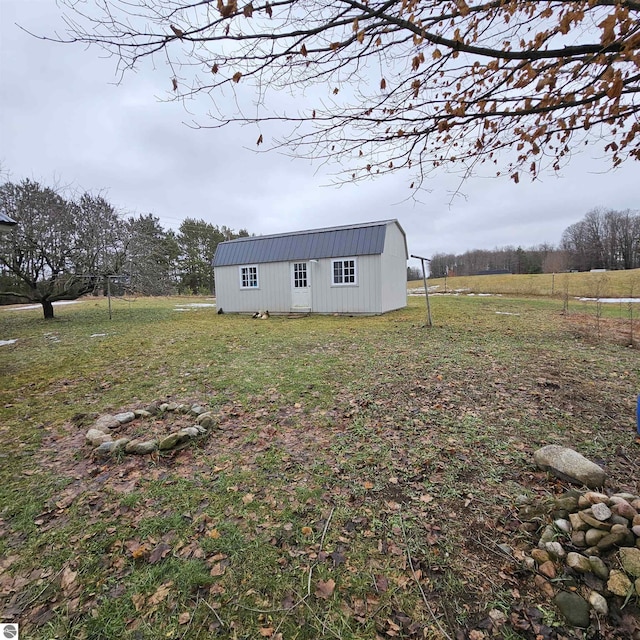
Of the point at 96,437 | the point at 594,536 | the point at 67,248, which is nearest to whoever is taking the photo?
the point at 594,536

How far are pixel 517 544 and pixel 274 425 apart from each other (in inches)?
91.8

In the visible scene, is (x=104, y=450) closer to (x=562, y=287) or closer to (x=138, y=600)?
(x=138, y=600)

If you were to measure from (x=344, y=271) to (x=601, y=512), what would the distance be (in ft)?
37.4

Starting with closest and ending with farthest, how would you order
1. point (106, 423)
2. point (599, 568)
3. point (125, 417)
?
point (599, 568) < point (106, 423) < point (125, 417)

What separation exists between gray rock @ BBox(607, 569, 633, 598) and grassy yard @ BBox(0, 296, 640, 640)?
0.32m

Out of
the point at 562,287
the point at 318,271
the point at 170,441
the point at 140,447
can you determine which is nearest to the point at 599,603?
the point at 170,441

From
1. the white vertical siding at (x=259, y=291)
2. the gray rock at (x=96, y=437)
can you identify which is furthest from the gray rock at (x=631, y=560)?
the white vertical siding at (x=259, y=291)

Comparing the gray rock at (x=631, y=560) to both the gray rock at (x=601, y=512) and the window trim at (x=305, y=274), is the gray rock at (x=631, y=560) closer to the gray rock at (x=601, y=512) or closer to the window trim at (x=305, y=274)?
the gray rock at (x=601, y=512)

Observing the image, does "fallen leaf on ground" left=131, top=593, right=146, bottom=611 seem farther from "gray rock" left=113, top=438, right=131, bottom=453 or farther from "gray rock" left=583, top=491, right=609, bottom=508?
"gray rock" left=583, top=491, right=609, bottom=508

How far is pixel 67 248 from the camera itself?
11.2m

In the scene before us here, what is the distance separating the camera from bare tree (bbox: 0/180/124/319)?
10375mm

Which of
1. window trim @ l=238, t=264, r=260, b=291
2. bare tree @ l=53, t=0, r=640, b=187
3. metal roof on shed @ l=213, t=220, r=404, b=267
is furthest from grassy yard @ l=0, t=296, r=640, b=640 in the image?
window trim @ l=238, t=264, r=260, b=291

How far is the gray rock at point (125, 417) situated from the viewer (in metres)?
3.56

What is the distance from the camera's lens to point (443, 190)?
3.08 meters
